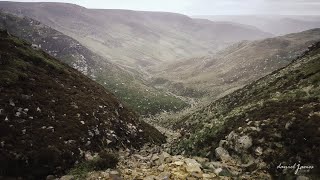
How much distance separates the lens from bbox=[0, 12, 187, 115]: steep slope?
65438mm

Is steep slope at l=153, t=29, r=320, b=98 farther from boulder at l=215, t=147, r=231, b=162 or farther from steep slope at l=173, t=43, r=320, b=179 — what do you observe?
boulder at l=215, t=147, r=231, b=162

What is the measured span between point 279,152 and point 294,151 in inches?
32.5

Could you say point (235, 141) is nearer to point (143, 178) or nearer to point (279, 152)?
point (279, 152)

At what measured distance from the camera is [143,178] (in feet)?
56.1

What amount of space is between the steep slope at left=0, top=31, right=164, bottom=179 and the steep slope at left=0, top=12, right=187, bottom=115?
2866 centimetres

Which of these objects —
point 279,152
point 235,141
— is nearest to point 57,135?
point 235,141

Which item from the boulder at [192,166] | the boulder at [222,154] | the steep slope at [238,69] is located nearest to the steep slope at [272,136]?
the boulder at [222,154]

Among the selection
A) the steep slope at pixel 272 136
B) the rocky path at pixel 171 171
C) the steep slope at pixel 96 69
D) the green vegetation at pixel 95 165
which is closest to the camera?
the rocky path at pixel 171 171

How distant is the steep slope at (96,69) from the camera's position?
215 feet

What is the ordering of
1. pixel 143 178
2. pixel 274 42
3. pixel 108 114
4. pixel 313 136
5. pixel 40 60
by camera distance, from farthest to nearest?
pixel 274 42
pixel 40 60
pixel 108 114
pixel 313 136
pixel 143 178

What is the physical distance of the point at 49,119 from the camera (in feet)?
73.8

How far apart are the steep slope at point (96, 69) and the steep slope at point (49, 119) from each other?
28663mm

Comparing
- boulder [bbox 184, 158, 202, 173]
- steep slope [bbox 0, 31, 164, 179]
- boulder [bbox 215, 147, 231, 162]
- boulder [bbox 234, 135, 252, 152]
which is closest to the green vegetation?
steep slope [bbox 0, 31, 164, 179]

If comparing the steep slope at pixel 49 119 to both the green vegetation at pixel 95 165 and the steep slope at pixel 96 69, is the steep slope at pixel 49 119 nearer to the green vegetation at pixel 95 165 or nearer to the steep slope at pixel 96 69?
the green vegetation at pixel 95 165
